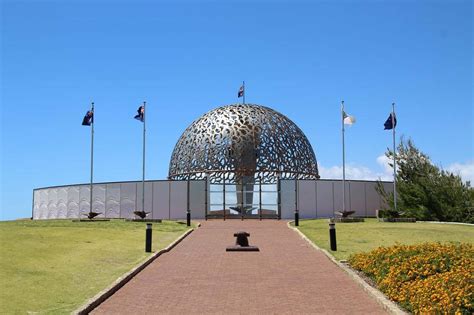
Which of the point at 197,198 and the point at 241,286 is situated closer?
the point at 241,286

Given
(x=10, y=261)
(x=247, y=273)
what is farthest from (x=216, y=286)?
(x=10, y=261)

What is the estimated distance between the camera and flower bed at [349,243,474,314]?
29.8 ft

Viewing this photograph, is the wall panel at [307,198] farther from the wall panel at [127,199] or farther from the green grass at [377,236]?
the green grass at [377,236]

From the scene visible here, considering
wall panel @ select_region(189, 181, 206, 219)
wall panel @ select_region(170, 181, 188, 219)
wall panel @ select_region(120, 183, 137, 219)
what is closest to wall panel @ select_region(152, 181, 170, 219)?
wall panel @ select_region(170, 181, 188, 219)

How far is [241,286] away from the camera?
1245cm

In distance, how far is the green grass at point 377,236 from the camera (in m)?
19.7

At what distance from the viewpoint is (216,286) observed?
40.9ft

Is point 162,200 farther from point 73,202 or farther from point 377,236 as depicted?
point 377,236

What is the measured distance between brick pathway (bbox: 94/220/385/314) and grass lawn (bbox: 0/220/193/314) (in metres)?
0.74

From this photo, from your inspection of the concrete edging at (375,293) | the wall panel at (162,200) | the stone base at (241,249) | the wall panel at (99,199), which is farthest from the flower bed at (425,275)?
the wall panel at (99,199)

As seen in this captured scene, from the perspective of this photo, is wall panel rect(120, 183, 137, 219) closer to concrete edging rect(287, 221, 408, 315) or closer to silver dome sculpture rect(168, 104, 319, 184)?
silver dome sculpture rect(168, 104, 319, 184)

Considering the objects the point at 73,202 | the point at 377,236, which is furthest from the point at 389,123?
the point at 73,202

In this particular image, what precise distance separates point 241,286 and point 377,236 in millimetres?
11465

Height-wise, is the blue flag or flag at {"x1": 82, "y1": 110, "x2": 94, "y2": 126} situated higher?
the blue flag
